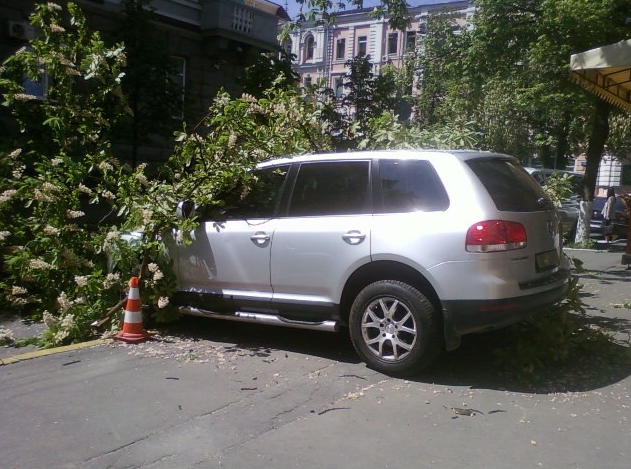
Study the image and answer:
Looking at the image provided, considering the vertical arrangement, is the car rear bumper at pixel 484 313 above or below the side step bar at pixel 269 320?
above

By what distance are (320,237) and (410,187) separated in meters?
0.88

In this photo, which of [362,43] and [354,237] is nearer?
[354,237]

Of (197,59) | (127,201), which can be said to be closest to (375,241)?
(127,201)

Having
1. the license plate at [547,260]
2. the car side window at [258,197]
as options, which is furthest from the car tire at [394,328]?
the car side window at [258,197]

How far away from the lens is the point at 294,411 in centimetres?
464

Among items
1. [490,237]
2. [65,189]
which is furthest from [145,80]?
[490,237]

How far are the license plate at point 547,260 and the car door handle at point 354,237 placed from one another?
140 centimetres

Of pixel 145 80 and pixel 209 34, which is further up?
pixel 209 34

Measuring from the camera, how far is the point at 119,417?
450cm

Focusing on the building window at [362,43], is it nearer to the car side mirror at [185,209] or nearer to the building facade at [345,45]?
the building facade at [345,45]

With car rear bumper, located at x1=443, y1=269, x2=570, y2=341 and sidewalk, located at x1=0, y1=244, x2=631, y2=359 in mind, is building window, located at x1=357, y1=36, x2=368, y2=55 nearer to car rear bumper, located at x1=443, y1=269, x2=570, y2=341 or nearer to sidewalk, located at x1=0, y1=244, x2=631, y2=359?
sidewalk, located at x1=0, y1=244, x2=631, y2=359

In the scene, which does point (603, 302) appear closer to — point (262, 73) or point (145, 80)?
point (262, 73)

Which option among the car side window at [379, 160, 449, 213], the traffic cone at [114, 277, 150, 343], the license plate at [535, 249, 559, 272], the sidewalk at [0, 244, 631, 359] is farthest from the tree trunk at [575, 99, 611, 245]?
the traffic cone at [114, 277, 150, 343]

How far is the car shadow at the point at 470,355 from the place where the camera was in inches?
204
